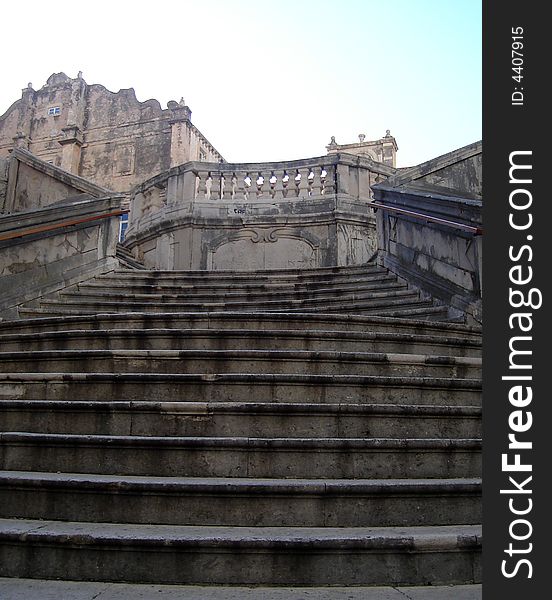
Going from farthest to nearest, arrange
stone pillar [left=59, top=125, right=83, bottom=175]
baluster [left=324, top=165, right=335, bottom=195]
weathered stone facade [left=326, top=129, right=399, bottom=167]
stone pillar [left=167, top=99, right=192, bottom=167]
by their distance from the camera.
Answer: weathered stone facade [left=326, top=129, right=399, bottom=167]
stone pillar [left=59, top=125, right=83, bottom=175]
stone pillar [left=167, top=99, right=192, bottom=167]
baluster [left=324, top=165, right=335, bottom=195]

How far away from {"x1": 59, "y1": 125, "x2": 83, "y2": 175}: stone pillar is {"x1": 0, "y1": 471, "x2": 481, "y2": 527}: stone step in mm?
28730

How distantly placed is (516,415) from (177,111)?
28.5m

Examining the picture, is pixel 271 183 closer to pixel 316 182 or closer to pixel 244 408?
pixel 316 182

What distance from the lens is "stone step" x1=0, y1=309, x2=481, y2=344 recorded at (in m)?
5.67

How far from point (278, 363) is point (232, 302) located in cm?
256

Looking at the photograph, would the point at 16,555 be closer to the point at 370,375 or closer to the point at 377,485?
the point at 377,485

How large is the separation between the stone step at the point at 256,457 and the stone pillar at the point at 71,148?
2841 cm

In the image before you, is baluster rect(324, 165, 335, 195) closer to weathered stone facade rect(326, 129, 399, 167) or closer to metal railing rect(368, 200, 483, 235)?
metal railing rect(368, 200, 483, 235)

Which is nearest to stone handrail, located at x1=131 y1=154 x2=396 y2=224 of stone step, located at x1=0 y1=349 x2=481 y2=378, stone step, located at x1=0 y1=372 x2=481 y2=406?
stone step, located at x1=0 y1=349 x2=481 y2=378

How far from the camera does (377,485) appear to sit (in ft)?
10.8

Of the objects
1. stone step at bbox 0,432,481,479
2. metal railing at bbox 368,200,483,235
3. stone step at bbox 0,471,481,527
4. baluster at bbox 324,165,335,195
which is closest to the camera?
stone step at bbox 0,471,481,527

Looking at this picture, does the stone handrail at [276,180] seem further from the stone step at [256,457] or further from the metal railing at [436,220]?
the stone step at [256,457]

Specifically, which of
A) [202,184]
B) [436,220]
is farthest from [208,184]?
[436,220]

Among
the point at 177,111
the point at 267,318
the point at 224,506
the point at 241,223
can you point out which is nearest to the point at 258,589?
the point at 224,506
